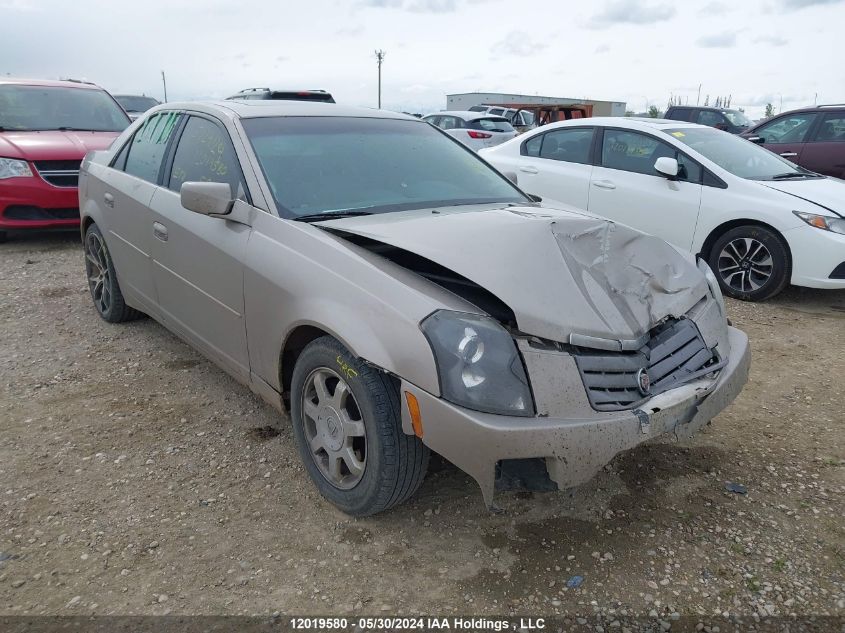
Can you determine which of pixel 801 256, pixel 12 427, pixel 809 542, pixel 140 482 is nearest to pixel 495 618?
pixel 809 542

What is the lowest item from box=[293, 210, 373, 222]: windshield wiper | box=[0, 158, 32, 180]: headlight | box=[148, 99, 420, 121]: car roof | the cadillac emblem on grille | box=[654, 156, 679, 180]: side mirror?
the cadillac emblem on grille

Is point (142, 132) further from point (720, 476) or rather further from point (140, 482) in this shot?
point (720, 476)

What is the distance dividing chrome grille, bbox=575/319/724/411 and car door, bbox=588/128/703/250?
3.53 metres

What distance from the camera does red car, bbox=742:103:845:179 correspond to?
28.8 feet

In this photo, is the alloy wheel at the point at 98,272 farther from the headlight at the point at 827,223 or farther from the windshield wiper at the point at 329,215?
the headlight at the point at 827,223

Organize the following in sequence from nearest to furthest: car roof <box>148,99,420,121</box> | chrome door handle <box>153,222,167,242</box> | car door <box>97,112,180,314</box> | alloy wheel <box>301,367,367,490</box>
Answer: alloy wheel <box>301,367,367,490</box>
car roof <box>148,99,420,121</box>
chrome door handle <box>153,222,167,242</box>
car door <box>97,112,180,314</box>

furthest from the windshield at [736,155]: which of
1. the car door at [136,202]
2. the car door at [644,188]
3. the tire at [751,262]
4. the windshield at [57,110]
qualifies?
the windshield at [57,110]

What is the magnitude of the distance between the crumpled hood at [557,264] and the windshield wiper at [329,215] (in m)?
0.07

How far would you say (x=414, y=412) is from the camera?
2.18 m

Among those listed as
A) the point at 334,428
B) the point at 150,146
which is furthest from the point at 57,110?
the point at 334,428

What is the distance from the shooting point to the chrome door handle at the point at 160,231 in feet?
11.5

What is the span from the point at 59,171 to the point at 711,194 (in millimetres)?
6424

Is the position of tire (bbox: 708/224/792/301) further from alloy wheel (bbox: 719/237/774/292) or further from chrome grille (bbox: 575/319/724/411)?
chrome grille (bbox: 575/319/724/411)

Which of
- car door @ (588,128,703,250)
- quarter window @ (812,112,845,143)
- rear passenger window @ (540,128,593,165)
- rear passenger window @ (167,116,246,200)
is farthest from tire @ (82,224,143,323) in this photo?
quarter window @ (812,112,845,143)
